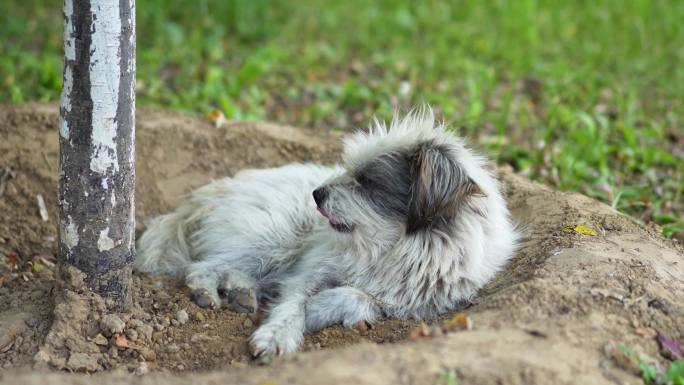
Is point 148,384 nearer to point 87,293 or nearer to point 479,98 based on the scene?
point 87,293

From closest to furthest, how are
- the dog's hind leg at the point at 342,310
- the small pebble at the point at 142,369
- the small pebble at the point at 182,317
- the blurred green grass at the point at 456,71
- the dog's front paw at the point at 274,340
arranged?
the small pebble at the point at 142,369 → the dog's front paw at the point at 274,340 → the dog's hind leg at the point at 342,310 → the small pebble at the point at 182,317 → the blurred green grass at the point at 456,71

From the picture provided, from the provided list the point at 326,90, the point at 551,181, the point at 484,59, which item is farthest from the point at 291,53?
the point at 551,181

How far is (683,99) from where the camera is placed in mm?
8484

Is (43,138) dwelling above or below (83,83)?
below

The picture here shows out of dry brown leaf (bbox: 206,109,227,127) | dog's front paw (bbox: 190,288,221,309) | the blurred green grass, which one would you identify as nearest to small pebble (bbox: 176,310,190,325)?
dog's front paw (bbox: 190,288,221,309)

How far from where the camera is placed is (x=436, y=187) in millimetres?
4191

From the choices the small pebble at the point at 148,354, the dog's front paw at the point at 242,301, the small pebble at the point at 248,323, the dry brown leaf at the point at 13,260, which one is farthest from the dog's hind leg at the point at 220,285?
the dry brown leaf at the point at 13,260

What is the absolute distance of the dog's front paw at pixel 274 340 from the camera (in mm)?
4141

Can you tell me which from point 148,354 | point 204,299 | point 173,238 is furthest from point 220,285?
point 148,354

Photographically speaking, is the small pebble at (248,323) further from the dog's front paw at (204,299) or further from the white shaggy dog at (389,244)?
the dog's front paw at (204,299)

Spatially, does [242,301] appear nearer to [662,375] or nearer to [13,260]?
[13,260]

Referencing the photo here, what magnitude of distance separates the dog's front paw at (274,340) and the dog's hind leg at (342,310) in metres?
0.18

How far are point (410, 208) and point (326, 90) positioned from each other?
14.8ft

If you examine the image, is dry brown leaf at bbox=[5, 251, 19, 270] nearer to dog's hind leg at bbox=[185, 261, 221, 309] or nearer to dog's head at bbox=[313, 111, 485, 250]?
dog's hind leg at bbox=[185, 261, 221, 309]
